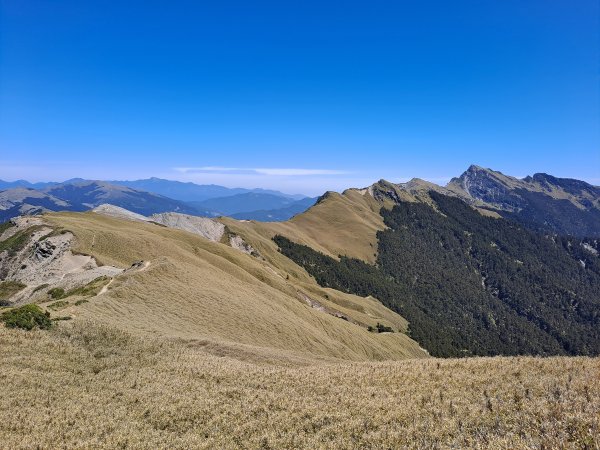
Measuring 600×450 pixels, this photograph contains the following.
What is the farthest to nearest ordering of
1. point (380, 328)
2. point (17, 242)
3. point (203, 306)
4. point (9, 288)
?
point (380, 328), point (17, 242), point (9, 288), point (203, 306)

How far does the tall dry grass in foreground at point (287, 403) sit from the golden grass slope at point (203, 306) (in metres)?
10.9

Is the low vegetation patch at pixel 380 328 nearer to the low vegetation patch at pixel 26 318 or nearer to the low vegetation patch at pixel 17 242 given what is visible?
the low vegetation patch at pixel 17 242

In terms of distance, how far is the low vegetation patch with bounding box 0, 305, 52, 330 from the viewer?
28609 mm

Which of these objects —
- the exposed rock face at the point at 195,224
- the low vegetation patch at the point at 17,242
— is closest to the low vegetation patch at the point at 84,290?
the low vegetation patch at the point at 17,242

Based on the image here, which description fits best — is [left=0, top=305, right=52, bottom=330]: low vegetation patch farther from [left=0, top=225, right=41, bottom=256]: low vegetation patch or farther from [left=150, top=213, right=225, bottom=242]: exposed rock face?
[left=150, top=213, right=225, bottom=242]: exposed rock face

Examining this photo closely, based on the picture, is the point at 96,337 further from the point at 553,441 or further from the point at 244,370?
the point at 553,441

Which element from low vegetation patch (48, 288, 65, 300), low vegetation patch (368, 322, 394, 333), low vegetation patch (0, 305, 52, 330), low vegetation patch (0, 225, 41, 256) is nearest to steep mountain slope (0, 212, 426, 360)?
low vegetation patch (0, 225, 41, 256)

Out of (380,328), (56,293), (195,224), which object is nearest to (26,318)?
(56,293)

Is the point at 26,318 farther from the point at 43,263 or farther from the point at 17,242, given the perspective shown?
the point at 17,242

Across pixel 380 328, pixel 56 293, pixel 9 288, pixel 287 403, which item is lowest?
pixel 380 328

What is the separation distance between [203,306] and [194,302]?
1.34 m

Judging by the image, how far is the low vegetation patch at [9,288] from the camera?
208 ft

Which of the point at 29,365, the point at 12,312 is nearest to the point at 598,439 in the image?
the point at 29,365

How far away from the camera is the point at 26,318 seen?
29.3 meters
